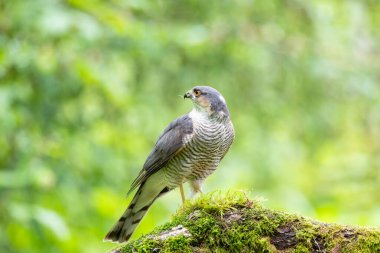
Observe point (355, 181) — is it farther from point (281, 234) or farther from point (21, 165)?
point (281, 234)

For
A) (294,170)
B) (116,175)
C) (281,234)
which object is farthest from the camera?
(294,170)

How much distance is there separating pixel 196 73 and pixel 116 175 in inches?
68.0

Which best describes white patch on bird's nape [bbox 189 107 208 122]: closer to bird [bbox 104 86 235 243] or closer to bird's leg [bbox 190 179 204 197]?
bird [bbox 104 86 235 243]

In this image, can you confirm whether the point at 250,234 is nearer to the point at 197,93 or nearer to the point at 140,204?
the point at 197,93

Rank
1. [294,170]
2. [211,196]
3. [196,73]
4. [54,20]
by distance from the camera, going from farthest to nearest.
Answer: [294,170] → [196,73] → [54,20] → [211,196]

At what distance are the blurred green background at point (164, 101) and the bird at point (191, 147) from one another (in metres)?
1.35

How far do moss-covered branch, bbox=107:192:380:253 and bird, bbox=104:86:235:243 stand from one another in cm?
112

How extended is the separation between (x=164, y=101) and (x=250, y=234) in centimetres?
560

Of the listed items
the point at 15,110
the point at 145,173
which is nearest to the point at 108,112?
the point at 15,110

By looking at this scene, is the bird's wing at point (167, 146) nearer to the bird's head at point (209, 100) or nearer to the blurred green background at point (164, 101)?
the bird's head at point (209, 100)

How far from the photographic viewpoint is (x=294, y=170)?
11.6 metres

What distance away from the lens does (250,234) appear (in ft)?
12.4

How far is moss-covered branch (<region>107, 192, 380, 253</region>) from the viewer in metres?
3.71

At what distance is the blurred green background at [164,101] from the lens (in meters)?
6.76
